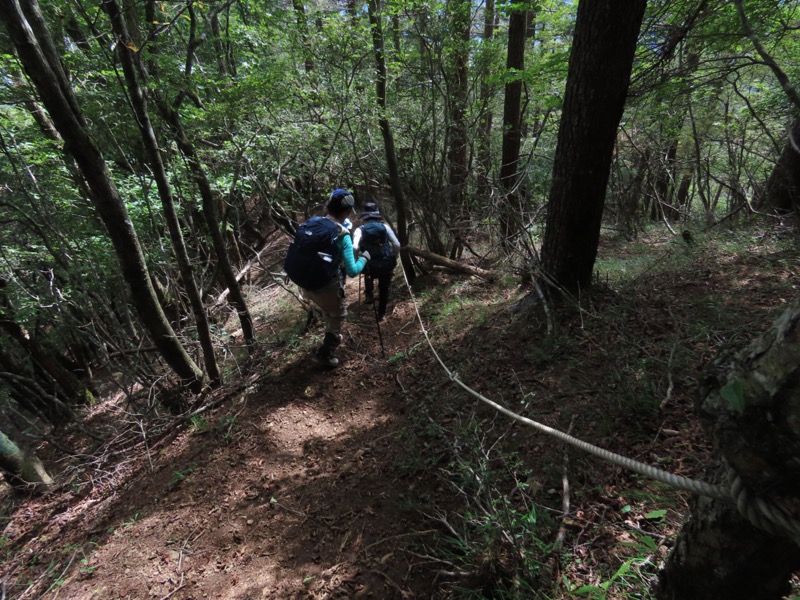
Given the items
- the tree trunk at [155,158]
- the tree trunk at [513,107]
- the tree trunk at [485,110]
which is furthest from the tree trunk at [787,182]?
the tree trunk at [155,158]

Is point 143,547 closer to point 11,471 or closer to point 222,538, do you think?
point 222,538

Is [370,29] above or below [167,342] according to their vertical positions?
above

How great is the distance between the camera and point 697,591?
1.32 m

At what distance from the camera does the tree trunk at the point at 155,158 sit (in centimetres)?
315

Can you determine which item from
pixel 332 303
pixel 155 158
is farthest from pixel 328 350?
pixel 155 158

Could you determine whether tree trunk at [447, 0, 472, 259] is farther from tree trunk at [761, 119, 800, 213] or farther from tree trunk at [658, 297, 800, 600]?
tree trunk at [658, 297, 800, 600]

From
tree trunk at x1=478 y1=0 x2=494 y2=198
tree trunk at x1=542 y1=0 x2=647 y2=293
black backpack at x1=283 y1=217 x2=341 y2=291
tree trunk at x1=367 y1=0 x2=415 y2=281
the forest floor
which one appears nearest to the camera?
the forest floor

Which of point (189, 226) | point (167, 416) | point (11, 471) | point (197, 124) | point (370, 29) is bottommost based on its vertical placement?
point (11, 471)

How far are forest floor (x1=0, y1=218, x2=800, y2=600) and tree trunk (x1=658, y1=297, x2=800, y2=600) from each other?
0.66 meters

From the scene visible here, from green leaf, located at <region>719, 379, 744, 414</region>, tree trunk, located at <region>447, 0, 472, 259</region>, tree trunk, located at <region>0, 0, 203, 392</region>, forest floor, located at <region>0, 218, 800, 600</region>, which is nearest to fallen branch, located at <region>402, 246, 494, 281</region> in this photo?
tree trunk, located at <region>447, 0, 472, 259</region>

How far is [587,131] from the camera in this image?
3646 millimetres

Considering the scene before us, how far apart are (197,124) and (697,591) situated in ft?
26.2

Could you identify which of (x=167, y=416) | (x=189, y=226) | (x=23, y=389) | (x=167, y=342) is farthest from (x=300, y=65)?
(x=23, y=389)

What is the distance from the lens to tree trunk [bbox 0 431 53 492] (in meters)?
4.51
